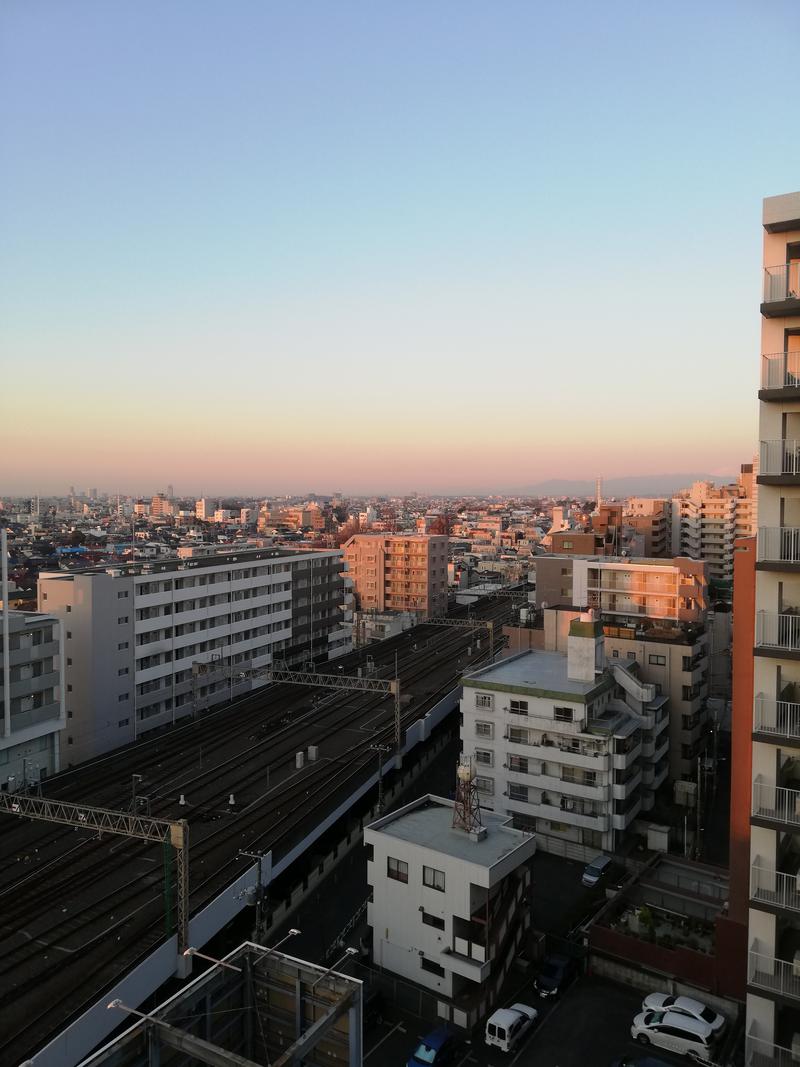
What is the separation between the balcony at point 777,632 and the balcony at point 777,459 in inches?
58.2

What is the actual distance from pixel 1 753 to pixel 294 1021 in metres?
15.5

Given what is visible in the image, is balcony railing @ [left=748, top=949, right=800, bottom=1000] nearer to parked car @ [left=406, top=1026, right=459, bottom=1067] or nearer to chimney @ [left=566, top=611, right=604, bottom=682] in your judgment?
parked car @ [left=406, top=1026, right=459, bottom=1067]

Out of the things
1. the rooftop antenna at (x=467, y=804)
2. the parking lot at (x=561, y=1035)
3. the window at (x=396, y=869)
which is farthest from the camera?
the rooftop antenna at (x=467, y=804)

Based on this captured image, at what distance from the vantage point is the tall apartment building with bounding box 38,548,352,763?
22344 mm

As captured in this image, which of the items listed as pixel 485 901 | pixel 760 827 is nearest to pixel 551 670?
pixel 485 901

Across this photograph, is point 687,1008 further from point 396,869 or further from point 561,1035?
point 396,869

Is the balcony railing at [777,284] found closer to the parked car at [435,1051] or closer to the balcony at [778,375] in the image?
the balcony at [778,375]

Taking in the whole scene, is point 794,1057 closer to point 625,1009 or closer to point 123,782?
point 625,1009

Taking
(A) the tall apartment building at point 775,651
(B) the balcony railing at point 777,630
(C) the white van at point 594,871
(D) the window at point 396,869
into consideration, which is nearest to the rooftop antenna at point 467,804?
(D) the window at point 396,869

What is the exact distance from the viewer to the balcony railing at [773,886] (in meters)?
8.27

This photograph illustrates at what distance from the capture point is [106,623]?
22.7 meters

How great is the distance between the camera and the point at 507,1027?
34.0 ft

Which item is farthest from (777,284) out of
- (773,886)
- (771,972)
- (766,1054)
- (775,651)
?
(766,1054)

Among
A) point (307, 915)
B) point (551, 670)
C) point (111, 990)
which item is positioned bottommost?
point (307, 915)
